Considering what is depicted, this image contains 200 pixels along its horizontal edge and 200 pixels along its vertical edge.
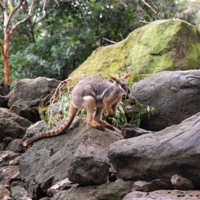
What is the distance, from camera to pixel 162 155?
119 inches

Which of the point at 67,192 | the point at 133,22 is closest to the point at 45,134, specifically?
the point at 67,192

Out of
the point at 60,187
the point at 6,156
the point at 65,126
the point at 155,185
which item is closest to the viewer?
the point at 155,185

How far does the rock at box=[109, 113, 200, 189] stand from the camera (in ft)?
9.16

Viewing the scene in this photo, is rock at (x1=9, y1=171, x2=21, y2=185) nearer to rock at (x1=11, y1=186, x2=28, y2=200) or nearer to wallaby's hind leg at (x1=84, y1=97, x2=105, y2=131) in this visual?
rock at (x1=11, y1=186, x2=28, y2=200)

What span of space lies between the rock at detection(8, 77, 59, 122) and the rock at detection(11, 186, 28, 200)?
3112mm

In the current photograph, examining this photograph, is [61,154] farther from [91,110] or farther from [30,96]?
[30,96]

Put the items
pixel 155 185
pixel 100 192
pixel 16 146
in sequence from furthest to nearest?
pixel 16 146 < pixel 100 192 < pixel 155 185

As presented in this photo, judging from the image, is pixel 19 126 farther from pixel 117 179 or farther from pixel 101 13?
pixel 101 13

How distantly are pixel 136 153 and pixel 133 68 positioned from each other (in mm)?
Answer: 5593

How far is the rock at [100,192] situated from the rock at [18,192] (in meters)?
1.33

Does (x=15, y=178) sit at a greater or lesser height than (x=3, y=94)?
lesser

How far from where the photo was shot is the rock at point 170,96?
19.1ft

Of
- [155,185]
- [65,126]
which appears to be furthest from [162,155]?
[65,126]

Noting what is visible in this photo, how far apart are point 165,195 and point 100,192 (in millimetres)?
917
